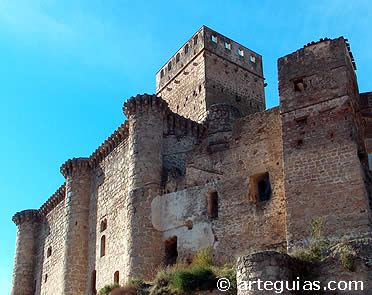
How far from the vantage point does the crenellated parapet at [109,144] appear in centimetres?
2084

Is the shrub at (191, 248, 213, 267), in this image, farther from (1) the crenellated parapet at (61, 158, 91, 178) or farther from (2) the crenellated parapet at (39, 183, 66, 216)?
(2) the crenellated parapet at (39, 183, 66, 216)

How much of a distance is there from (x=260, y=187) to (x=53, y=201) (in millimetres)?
12632

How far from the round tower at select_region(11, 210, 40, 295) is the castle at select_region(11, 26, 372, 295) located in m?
3.42

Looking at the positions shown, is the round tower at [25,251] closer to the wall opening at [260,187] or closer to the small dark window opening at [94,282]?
the small dark window opening at [94,282]

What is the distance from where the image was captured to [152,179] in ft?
61.2

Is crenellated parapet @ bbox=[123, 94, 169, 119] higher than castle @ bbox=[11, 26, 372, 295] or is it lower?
higher

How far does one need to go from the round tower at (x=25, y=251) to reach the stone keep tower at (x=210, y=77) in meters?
8.88

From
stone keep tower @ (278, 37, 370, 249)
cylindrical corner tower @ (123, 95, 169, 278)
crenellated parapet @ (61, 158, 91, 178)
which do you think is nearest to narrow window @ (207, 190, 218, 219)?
cylindrical corner tower @ (123, 95, 169, 278)

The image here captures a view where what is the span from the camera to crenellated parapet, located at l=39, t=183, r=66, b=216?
2578 centimetres

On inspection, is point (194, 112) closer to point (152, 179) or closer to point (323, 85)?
point (152, 179)

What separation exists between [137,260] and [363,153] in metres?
7.17

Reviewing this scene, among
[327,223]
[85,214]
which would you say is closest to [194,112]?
[85,214]

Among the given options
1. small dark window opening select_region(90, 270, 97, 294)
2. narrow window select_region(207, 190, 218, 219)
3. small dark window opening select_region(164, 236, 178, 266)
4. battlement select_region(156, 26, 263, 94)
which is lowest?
small dark window opening select_region(90, 270, 97, 294)

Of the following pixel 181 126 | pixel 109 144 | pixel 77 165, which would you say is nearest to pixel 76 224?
pixel 77 165
